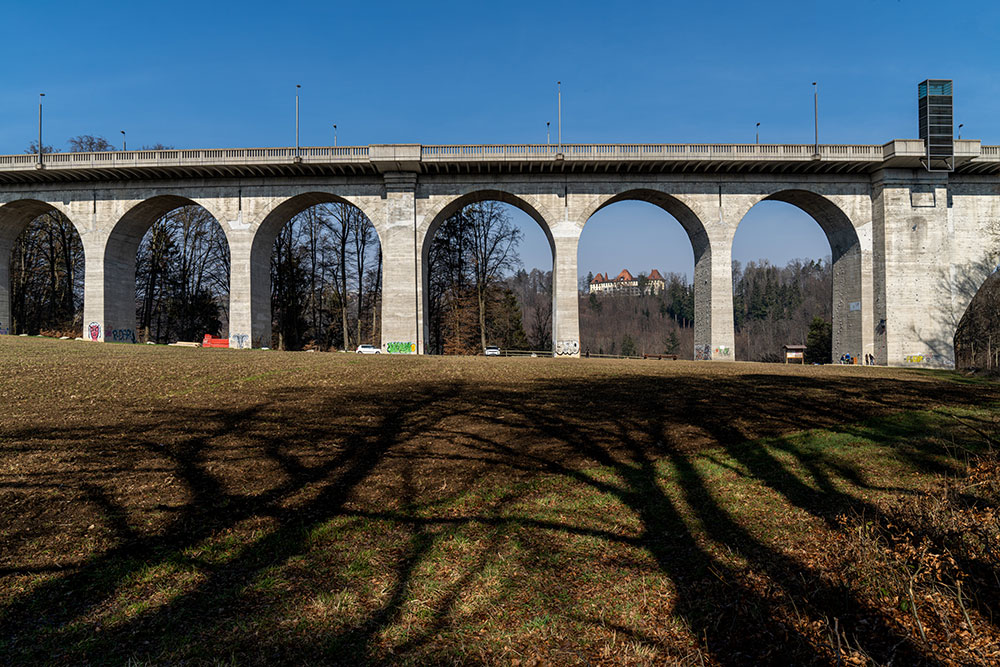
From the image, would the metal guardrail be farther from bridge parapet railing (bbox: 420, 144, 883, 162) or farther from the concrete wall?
the concrete wall

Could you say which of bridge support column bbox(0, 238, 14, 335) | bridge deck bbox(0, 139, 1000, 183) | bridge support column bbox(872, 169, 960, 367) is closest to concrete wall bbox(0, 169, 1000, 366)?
bridge support column bbox(872, 169, 960, 367)

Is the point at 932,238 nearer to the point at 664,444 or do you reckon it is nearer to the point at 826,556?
the point at 664,444

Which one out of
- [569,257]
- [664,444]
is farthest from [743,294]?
[664,444]

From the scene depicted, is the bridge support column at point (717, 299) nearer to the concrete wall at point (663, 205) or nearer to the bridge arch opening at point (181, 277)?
the concrete wall at point (663, 205)

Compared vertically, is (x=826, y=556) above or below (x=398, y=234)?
below

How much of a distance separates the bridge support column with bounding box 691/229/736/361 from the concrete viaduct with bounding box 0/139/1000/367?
0.09m

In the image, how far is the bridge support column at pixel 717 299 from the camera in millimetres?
28797

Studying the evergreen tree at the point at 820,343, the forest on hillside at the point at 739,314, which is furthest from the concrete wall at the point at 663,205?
the forest on hillside at the point at 739,314

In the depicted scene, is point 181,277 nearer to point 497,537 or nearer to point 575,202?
point 575,202

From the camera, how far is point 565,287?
2948 centimetres

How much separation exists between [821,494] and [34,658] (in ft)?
22.1

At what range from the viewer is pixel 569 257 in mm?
29500

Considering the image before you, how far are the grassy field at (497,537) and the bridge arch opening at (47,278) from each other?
3813 cm

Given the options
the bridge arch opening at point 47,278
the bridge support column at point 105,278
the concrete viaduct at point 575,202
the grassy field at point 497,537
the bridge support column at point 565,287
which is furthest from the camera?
the bridge arch opening at point 47,278
